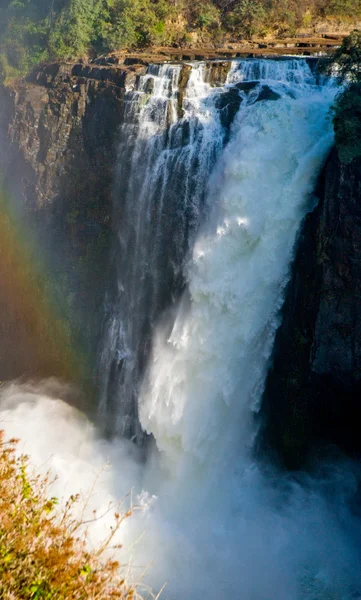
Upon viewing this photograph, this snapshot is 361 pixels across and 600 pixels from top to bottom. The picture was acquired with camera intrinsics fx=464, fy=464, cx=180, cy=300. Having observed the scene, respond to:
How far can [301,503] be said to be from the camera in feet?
40.9

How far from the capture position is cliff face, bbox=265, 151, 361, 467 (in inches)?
451

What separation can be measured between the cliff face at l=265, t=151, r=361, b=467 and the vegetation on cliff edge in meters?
14.3

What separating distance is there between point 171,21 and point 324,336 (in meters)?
18.6

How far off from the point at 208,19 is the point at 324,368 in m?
18.7

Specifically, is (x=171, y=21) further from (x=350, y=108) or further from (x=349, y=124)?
(x=349, y=124)

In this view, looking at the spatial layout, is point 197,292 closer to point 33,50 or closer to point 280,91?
point 280,91

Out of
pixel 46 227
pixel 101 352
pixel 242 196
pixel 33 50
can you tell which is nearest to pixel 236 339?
pixel 242 196

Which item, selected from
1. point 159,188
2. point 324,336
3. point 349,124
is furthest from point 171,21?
Result: point 324,336

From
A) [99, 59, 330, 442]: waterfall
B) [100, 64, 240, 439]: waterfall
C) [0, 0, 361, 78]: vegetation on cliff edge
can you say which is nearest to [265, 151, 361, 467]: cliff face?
[99, 59, 330, 442]: waterfall

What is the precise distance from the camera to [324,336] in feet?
39.9

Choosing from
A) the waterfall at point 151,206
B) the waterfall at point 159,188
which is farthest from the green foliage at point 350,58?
the waterfall at point 151,206

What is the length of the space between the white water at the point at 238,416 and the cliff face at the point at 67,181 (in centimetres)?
529

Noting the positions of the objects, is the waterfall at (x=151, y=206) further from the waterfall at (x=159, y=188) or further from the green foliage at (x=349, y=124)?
the green foliage at (x=349, y=124)

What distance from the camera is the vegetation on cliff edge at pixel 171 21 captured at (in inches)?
872
